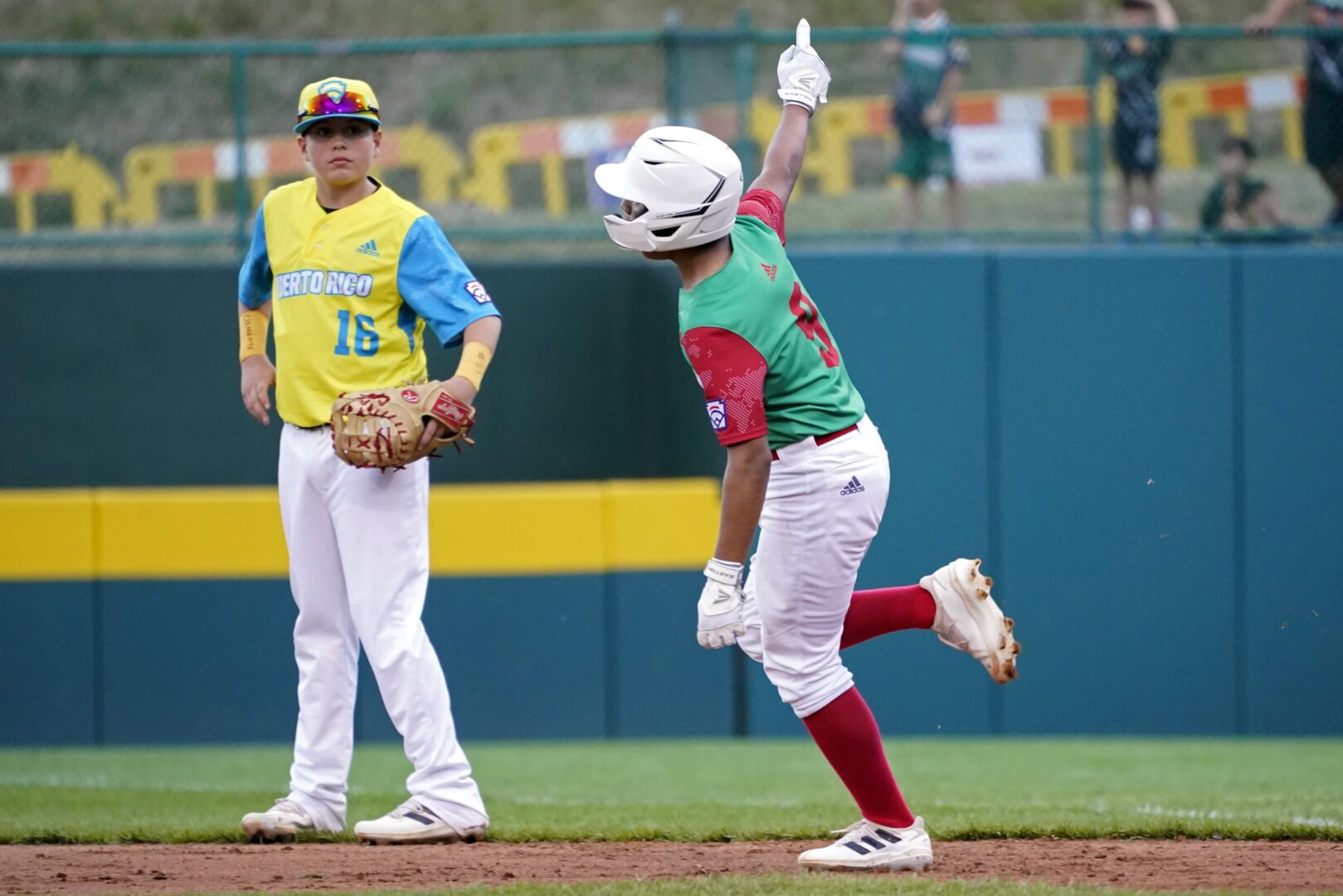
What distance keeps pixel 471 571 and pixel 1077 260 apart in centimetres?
371

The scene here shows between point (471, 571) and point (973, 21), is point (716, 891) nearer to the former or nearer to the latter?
point (471, 571)

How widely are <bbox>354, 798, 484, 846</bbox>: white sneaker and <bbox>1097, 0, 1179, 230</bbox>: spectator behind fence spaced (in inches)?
241

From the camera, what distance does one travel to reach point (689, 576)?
Answer: 29.6 feet

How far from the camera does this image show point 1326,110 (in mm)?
9555

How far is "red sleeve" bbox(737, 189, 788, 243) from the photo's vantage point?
4.98 metres

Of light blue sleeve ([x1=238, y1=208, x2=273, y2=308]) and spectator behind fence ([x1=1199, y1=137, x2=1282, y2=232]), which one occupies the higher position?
spectator behind fence ([x1=1199, y1=137, x2=1282, y2=232])

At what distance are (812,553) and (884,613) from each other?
17.7 inches

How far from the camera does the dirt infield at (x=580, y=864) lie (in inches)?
182

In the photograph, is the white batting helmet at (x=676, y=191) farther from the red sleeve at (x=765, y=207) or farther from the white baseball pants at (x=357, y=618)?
the white baseball pants at (x=357, y=618)

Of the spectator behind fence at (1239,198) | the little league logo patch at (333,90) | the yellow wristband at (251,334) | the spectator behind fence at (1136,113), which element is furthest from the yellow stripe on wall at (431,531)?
the little league logo patch at (333,90)

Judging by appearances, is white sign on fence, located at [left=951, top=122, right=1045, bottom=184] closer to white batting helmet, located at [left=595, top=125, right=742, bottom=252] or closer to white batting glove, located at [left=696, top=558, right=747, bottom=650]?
white batting helmet, located at [left=595, top=125, right=742, bottom=252]

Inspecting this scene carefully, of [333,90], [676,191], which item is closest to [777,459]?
[676,191]

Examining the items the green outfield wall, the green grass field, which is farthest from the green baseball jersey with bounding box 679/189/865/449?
the green outfield wall

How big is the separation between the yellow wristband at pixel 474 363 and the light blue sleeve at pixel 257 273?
843 mm
